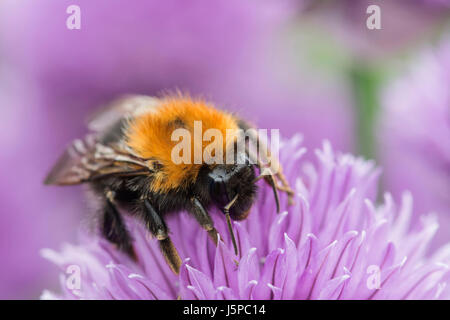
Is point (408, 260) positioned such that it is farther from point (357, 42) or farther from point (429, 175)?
point (357, 42)

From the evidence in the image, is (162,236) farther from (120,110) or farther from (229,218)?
(120,110)

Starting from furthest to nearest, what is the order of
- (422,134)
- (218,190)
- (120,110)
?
(422,134), (120,110), (218,190)

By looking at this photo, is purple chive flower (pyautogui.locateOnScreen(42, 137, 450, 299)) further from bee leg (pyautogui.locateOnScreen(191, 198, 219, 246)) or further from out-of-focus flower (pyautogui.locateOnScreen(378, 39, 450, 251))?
out-of-focus flower (pyautogui.locateOnScreen(378, 39, 450, 251))

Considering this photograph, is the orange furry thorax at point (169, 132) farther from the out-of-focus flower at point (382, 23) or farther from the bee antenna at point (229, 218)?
the out-of-focus flower at point (382, 23)

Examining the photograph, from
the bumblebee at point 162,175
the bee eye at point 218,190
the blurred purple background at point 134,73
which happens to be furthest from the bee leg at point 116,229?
the blurred purple background at point 134,73

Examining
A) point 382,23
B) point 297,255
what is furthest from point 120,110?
point 382,23

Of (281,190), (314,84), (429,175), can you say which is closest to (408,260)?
(281,190)

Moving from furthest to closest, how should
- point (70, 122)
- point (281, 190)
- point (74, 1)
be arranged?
point (70, 122)
point (74, 1)
point (281, 190)

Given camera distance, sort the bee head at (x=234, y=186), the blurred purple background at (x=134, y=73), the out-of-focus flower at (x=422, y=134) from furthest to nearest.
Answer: the blurred purple background at (x=134, y=73) < the out-of-focus flower at (x=422, y=134) < the bee head at (x=234, y=186)
